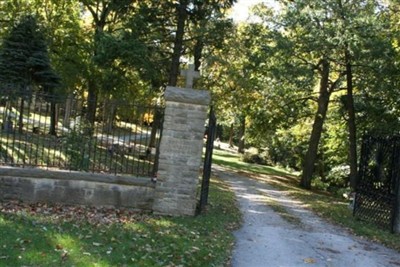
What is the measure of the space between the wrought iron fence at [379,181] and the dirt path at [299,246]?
1473 mm

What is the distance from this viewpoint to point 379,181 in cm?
1285

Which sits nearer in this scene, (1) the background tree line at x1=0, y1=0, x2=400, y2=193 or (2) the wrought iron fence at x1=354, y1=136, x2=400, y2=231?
(2) the wrought iron fence at x1=354, y1=136, x2=400, y2=231

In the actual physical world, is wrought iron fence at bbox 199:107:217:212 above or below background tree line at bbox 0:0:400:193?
below

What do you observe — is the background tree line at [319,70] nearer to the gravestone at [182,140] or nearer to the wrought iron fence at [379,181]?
the wrought iron fence at [379,181]

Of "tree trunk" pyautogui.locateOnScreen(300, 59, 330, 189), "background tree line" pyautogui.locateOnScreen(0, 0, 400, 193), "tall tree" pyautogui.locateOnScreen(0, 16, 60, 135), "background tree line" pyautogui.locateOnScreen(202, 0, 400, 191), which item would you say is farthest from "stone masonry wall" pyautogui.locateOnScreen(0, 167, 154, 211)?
"tree trunk" pyautogui.locateOnScreen(300, 59, 330, 189)

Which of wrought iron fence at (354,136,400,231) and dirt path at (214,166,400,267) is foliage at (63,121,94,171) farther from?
wrought iron fence at (354,136,400,231)

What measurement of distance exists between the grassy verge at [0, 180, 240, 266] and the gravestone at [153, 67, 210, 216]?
2.42ft

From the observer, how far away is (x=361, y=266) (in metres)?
7.87

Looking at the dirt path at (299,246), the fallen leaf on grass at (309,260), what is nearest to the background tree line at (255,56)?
the dirt path at (299,246)

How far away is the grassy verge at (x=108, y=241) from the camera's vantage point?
609 cm

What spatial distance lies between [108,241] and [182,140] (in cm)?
298

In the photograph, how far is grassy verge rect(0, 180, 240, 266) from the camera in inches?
240

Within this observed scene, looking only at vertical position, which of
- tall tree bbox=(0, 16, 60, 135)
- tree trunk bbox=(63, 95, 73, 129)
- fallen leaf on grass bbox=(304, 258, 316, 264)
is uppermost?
tall tree bbox=(0, 16, 60, 135)

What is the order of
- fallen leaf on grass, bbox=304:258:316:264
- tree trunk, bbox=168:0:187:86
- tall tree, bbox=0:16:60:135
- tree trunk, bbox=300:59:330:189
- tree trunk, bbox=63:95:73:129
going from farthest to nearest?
tree trunk, bbox=300:59:330:189 → tall tree, bbox=0:16:60:135 → tree trunk, bbox=168:0:187:86 → tree trunk, bbox=63:95:73:129 → fallen leaf on grass, bbox=304:258:316:264
